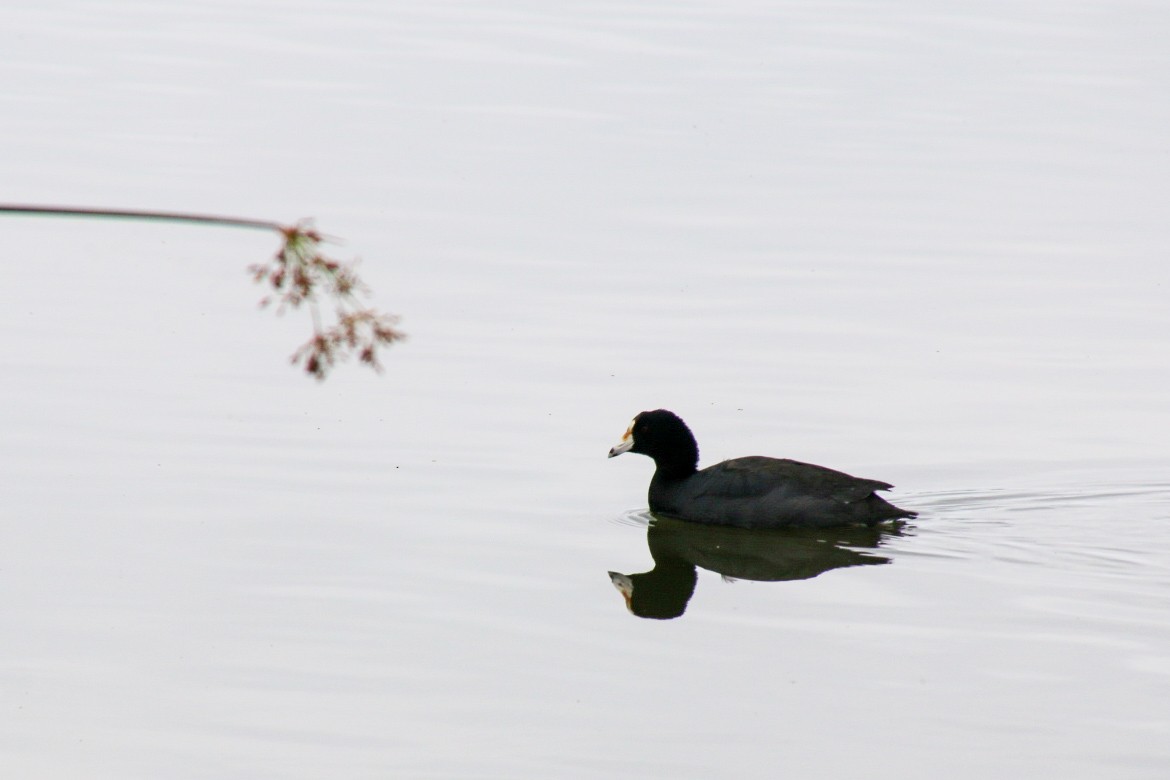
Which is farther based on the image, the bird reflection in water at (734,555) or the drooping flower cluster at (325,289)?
the bird reflection in water at (734,555)

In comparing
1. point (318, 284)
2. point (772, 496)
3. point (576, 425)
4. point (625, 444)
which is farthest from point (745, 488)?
point (318, 284)

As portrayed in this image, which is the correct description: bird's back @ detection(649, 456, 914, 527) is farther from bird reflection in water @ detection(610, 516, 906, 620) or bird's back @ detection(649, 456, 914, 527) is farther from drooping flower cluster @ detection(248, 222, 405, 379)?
drooping flower cluster @ detection(248, 222, 405, 379)

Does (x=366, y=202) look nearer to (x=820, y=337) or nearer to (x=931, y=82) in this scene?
(x=820, y=337)

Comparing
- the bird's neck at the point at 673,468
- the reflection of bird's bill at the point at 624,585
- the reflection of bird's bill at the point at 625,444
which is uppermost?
the reflection of bird's bill at the point at 625,444

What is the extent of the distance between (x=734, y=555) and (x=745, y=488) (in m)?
0.55

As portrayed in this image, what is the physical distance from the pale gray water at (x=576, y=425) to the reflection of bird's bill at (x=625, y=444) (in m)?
0.25

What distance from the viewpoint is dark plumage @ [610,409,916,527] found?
1088cm

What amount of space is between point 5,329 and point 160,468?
312 cm

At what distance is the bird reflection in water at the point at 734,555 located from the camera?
9.88 meters

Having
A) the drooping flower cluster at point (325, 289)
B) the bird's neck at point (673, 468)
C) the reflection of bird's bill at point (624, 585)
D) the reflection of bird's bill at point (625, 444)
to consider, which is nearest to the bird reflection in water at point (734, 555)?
the reflection of bird's bill at point (624, 585)

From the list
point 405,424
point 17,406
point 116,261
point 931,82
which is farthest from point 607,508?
point 931,82

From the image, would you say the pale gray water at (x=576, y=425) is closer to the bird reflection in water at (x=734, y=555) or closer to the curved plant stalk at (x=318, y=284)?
the bird reflection in water at (x=734, y=555)

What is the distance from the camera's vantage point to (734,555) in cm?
1077

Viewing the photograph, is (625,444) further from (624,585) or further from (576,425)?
(624,585)
